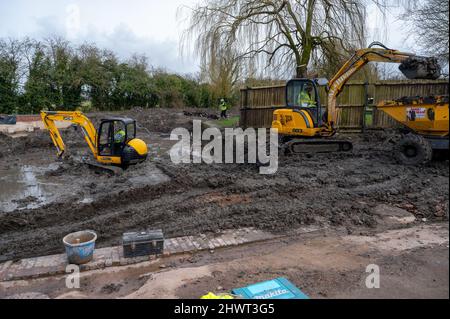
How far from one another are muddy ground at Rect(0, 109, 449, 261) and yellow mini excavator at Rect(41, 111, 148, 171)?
41 cm

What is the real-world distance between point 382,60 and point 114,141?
754 centimetres

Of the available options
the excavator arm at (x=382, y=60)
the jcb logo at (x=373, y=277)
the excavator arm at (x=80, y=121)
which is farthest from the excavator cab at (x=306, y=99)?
the jcb logo at (x=373, y=277)

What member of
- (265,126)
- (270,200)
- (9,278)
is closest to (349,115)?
(265,126)

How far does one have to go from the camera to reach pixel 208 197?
7.22 meters

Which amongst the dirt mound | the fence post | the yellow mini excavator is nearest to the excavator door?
the yellow mini excavator

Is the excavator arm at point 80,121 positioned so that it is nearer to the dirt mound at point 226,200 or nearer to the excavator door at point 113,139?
the excavator door at point 113,139

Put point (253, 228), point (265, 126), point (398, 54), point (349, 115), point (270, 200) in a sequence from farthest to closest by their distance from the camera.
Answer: point (265, 126)
point (349, 115)
point (398, 54)
point (270, 200)
point (253, 228)

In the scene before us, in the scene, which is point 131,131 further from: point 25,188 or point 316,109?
point 316,109

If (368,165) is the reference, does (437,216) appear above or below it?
below

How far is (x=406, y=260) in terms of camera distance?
441cm

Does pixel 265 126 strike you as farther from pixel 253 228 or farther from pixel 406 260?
pixel 406 260

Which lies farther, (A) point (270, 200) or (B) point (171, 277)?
(A) point (270, 200)
